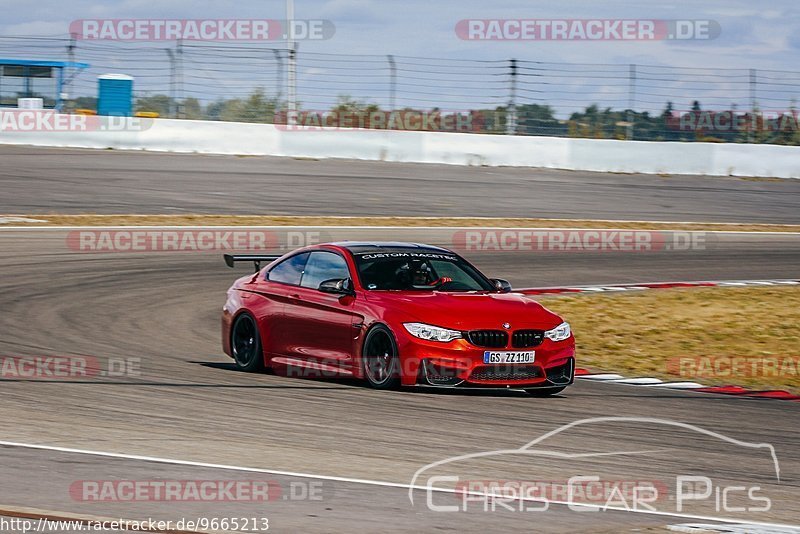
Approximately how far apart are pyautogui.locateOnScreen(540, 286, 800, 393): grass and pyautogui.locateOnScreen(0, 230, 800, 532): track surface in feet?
4.87

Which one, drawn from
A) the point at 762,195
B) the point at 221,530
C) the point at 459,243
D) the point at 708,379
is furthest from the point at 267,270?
the point at 762,195

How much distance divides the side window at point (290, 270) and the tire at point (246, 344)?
41 centimetres

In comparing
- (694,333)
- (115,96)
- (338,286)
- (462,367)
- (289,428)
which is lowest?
(694,333)

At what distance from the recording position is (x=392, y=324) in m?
9.34

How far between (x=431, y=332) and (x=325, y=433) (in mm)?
1755

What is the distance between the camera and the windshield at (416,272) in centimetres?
1011

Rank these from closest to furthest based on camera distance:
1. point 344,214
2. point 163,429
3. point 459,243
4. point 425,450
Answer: point 425,450 < point 163,429 < point 459,243 < point 344,214

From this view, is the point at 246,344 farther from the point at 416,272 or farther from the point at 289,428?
the point at 289,428

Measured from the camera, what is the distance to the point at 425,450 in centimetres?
728

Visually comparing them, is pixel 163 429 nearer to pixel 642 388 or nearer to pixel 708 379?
pixel 642 388

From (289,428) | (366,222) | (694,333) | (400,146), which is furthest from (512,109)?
(289,428)

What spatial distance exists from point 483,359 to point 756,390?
2903 millimetres

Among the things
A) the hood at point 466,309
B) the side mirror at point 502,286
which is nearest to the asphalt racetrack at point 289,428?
the hood at point 466,309

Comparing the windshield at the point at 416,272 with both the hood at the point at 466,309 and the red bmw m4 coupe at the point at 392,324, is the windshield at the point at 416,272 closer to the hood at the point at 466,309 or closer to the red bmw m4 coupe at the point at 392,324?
the red bmw m4 coupe at the point at 392,324
